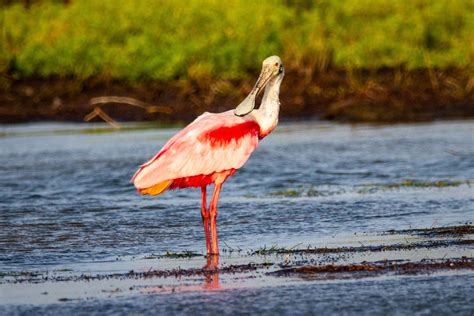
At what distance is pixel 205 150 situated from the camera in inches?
387

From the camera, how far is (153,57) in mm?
23375

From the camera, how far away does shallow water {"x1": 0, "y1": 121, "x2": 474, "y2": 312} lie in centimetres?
984

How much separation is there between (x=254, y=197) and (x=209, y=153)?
3.27 metres

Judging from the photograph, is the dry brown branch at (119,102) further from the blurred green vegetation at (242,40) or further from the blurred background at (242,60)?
the blurred green vegetation at (242,40)

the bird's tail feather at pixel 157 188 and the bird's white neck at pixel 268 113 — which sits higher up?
the bird's white neck at pixel 268 113

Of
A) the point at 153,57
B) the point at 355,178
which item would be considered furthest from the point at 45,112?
the point at 355,178

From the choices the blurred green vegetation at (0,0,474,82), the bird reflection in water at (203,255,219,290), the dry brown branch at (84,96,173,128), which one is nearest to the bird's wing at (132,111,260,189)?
the bird reflection in water at (203,255,219,290)

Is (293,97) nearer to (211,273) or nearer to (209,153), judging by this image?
(209,153)

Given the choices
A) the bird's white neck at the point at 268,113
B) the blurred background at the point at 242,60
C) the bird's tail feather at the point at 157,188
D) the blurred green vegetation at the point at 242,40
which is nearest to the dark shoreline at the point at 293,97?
the blurred background at the point at 242,60

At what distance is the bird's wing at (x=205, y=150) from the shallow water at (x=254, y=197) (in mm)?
624

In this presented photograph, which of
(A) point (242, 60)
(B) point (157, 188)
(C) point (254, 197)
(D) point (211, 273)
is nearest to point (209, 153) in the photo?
(B) point (157, 188)

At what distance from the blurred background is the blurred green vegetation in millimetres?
24

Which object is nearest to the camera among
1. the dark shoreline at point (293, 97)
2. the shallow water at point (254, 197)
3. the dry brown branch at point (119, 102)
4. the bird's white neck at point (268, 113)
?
the shallow water at point (254, 197)

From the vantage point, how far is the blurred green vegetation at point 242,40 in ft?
74.7
